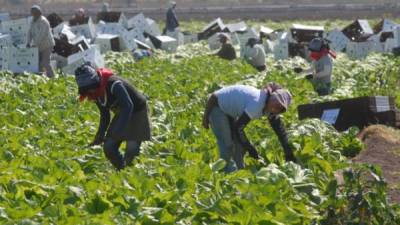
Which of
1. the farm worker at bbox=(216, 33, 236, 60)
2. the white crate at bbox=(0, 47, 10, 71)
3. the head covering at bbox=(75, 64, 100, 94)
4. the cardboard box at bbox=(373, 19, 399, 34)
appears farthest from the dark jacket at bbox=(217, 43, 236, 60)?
the head covering at bbox=(75, 64, 100, 94)

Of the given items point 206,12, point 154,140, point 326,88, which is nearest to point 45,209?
point 154,140

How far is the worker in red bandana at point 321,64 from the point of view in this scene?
1577 cm

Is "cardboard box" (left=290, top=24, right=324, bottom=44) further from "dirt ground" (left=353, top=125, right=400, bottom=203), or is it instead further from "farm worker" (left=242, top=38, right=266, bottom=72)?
"dirt ground" (left=353, top=125, right=400, bottom=203)

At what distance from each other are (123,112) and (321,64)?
7570mm

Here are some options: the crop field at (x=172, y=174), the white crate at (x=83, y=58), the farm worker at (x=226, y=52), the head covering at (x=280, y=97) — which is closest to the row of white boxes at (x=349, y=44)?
the farm worker at (x=226, y=52)

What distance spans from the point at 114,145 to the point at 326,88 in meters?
8.06

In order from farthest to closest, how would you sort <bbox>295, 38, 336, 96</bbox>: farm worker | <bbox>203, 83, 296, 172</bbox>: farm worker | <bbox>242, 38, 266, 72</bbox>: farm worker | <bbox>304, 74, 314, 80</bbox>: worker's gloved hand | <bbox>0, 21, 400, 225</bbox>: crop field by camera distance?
<bbox>242, 38, 266, 72</bbox>: farm worker, <bbox>304, 74, 314, 80</bbox>: worker's gloved hand, <bbox>295, 38, 336, 96</bbox>: farm worker, <bbox>203, 83, 296, 172</bbox>: farm worker, <bbox>0, 21, 400, 225</bbox>: crop field

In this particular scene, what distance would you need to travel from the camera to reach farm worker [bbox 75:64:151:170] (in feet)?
28.8

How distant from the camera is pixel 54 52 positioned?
71.2ft

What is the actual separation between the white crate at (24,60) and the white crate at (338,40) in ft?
34.9

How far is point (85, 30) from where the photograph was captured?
25797mm

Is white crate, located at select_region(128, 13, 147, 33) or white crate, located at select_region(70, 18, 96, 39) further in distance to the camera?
white crate, located at select_region(128, 13, 147, 33)

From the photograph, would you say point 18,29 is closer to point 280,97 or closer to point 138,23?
point 138,23

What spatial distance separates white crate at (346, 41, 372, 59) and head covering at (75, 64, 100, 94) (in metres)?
18.0
